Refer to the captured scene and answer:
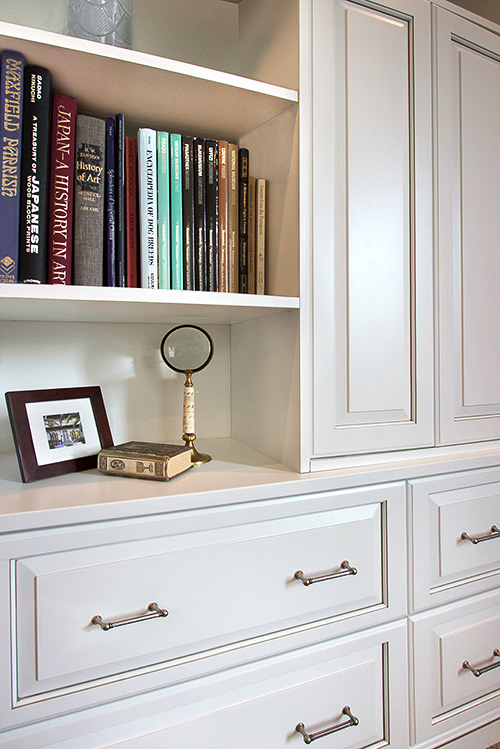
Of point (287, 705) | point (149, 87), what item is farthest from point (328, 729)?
point (149, 87)

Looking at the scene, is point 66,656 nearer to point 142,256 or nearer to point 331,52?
point 142,256

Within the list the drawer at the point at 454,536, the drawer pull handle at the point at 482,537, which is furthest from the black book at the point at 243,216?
the drawer pull handle at the point at 482,537

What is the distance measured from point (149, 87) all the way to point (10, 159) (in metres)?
0.32

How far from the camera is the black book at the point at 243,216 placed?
3.50 ft

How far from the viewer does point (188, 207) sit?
998 millimetres

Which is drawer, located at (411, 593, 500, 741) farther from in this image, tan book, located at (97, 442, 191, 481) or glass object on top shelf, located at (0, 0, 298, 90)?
glass object on top shelf, located at (0, 0, 298, 90)

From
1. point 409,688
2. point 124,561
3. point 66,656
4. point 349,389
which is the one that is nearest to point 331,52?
point 349,389

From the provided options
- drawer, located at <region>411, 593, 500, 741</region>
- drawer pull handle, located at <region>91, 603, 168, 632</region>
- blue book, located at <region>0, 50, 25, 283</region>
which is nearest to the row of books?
blue book, located at <region>0, 50, 25, 283</region>

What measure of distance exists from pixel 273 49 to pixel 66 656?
1.28m

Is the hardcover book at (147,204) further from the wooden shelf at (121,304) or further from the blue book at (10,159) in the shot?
the blue book at (10,159)

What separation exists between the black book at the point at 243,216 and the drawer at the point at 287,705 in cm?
79

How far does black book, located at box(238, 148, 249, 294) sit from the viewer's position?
107 centimetres

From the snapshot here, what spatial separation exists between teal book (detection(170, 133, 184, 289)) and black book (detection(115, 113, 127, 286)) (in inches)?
3.9

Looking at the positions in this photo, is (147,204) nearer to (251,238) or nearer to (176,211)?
(176,211)
